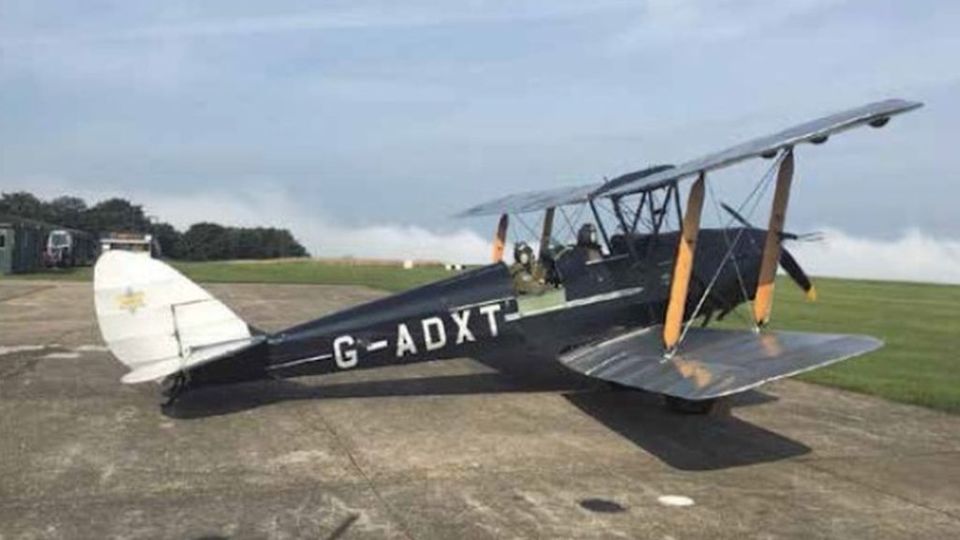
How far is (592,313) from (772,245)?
7.41 feet

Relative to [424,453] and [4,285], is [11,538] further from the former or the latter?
[4,285]

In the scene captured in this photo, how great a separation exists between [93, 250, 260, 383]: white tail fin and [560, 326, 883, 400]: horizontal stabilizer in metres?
3.96

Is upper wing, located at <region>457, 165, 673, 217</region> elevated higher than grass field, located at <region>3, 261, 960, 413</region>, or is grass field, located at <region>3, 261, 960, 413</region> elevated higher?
upper wing, located at <region>457, 165, 673, 217</region>

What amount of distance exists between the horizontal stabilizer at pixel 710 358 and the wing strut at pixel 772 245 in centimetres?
53

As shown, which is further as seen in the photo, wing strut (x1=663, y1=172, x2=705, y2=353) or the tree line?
the tree line

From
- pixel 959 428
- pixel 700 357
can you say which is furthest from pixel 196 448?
pixel 959 428

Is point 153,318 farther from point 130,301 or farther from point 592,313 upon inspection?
point 592,313

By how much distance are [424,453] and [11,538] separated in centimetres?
357

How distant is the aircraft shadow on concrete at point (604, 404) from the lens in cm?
885

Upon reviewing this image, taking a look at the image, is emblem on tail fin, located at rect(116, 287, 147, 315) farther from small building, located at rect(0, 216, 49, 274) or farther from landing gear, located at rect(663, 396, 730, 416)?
small building, located at rect(0, 216, 49, 274)

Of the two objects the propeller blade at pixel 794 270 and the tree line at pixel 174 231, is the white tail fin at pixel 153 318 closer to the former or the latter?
the propeller blade at pixel 794 270

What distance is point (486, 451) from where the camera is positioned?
28.2 feet

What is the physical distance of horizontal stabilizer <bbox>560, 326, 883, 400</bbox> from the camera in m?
8.25

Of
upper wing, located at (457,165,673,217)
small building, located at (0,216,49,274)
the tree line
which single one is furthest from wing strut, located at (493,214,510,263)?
the tree line
